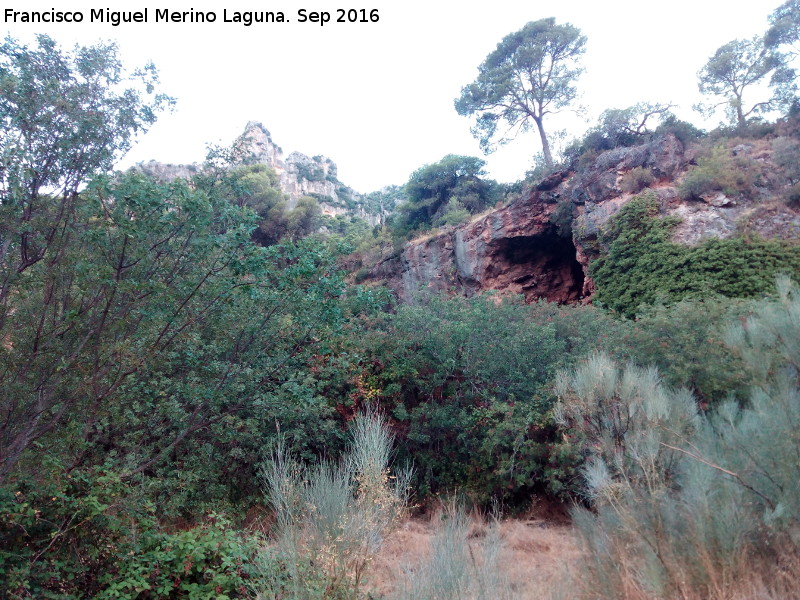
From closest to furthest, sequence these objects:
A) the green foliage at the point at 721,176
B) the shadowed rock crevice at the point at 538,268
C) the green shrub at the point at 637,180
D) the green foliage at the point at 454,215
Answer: the green foliage at the point at 721,176
the green shrub at the point at 637,180
the shadowed rock crevice at the point at 538,268
the green foliage at the point at 454,215

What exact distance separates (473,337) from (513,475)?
3.31 meters

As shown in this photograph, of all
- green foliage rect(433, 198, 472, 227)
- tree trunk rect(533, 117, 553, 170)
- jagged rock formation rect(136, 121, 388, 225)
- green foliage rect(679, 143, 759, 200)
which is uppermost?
jagged rock formation rect(136, 121, 388, 225)

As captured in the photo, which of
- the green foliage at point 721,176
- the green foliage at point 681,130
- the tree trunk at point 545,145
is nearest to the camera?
the green foliage at point 721,176

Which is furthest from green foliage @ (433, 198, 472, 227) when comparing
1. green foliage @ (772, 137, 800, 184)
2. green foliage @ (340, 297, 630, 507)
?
green foliage @ (772, 137, 800, 184)

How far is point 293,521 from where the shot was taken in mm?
4105

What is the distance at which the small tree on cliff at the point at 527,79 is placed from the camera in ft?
80.8

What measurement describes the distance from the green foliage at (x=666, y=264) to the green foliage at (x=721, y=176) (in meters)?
1.07

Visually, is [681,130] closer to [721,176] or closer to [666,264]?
[721,176]

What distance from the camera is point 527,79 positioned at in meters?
25.3

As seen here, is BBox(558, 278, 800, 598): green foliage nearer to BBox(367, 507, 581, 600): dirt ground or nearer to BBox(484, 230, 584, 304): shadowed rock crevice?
BBox(367, 507, 581, 600): dirt ground

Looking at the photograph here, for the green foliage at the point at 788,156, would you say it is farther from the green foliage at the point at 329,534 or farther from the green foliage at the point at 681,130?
the green foliage at the point at 329,534

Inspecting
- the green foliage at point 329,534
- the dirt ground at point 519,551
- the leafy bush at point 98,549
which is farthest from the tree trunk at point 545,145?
the leafy bush at point 98,549

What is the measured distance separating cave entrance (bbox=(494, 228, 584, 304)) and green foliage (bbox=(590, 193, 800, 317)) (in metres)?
4.17

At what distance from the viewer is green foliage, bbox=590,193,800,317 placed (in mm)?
12562
